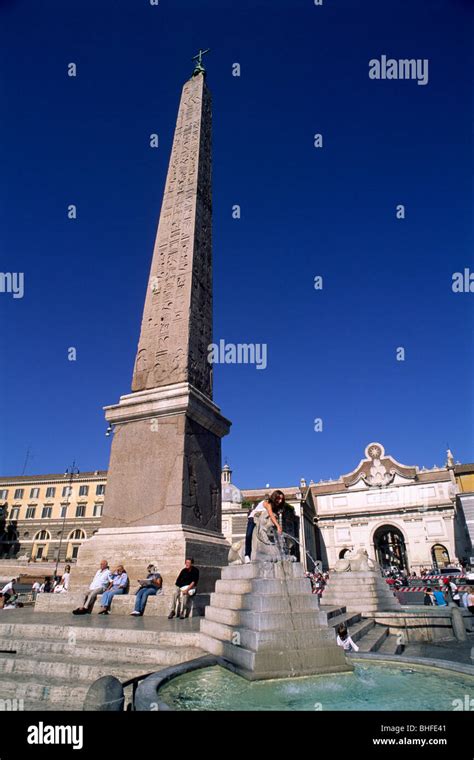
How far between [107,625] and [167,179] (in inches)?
423

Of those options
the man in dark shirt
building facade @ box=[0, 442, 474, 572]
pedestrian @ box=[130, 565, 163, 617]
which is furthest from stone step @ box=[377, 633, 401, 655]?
building facade @ box=[0, 442, 474, 572]

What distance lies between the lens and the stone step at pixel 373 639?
675cm

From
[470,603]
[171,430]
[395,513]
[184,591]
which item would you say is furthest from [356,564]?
[395,513]

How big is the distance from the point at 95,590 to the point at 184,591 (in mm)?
1577

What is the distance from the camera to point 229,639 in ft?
14.4

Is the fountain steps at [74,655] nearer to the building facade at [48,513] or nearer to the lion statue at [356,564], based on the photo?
the lion statue at [356,564]

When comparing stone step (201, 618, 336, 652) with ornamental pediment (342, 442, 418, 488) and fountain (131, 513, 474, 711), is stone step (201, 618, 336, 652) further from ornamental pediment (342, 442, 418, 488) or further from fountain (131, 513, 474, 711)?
ornamental pediment (342, 442, 418, 488)

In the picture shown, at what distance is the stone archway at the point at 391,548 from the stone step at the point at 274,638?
51419 mm

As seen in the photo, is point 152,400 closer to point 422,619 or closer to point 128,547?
point 128,547

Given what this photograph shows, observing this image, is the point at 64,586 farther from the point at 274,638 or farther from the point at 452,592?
the point at 452,592

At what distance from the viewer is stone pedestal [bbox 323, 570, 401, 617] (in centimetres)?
1182
